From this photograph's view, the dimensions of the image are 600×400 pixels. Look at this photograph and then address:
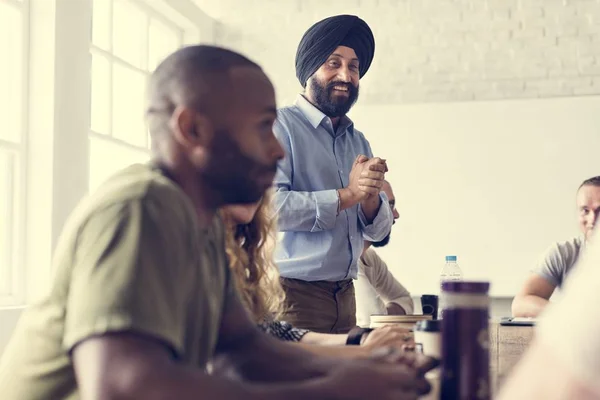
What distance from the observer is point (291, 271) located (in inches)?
98.6

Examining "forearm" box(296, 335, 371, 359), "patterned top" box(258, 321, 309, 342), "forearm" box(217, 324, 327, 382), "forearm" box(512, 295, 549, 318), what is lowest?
"forearm" box(512, 295, 549, 318)

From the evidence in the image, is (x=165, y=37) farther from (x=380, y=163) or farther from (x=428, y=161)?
(x=380, y=163)

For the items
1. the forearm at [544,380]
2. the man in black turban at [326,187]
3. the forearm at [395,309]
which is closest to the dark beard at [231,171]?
the forearm at [544,380]

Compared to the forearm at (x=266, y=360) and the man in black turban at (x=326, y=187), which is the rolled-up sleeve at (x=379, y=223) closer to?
the man in black turban at (x=326, y=187)

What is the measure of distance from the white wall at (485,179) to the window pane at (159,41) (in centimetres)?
161

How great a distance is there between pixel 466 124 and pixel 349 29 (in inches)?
133

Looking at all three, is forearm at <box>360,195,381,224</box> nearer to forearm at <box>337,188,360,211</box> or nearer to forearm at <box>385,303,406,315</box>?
forearm at <box>337,188,360,211</box>

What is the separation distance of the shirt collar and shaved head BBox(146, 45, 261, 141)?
174 cm

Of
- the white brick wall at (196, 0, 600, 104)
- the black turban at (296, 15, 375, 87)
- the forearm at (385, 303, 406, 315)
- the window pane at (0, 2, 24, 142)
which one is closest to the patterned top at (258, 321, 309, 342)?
the black turban at (296, 15, 375, 87)

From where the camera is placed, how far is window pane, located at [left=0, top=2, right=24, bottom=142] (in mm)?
4125

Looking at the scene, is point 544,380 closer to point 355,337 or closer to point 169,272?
point 169,272

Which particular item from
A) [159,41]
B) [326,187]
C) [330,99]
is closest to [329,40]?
[330,99]

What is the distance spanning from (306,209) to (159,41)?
4081 mm

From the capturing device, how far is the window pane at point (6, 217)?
4098mm
